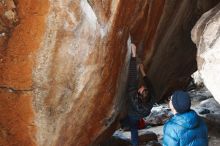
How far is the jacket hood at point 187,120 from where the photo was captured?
471cm

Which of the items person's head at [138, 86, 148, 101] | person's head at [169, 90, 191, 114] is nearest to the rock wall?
person's head at [138, 86, 148, 101]

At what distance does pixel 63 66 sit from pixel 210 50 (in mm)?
2168

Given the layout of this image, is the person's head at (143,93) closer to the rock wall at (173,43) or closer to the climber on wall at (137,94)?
the climber on wall at (137,94)

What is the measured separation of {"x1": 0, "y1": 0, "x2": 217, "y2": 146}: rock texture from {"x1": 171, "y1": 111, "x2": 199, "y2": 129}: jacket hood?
168 centimetres

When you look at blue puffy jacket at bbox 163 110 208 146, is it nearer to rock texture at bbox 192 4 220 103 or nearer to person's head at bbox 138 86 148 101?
rock texture at bbox 192 4 220 103

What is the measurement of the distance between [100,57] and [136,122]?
6.34ft

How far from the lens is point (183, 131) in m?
4.69

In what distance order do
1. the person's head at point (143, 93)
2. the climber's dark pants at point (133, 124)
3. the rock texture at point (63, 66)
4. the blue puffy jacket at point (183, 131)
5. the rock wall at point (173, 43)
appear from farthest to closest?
the rock wall at point (173, 43)
the climber's dark pants at point (133, 124)
the person's head at point (143, 93)
the rock texture at point (63, 66)
the blue puffy jacket at point (183, 131)

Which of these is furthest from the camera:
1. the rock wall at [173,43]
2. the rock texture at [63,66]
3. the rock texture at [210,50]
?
the rock wall at [173,43]

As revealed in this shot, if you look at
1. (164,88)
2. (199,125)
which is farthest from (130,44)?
(164,88)

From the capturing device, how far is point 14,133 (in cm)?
574

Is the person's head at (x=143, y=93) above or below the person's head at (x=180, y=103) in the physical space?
below

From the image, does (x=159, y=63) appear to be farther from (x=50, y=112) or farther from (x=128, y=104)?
(x=50, y=112)

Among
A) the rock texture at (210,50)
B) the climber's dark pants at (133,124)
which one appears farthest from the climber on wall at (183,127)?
the climber's dark pants at (133,124)
